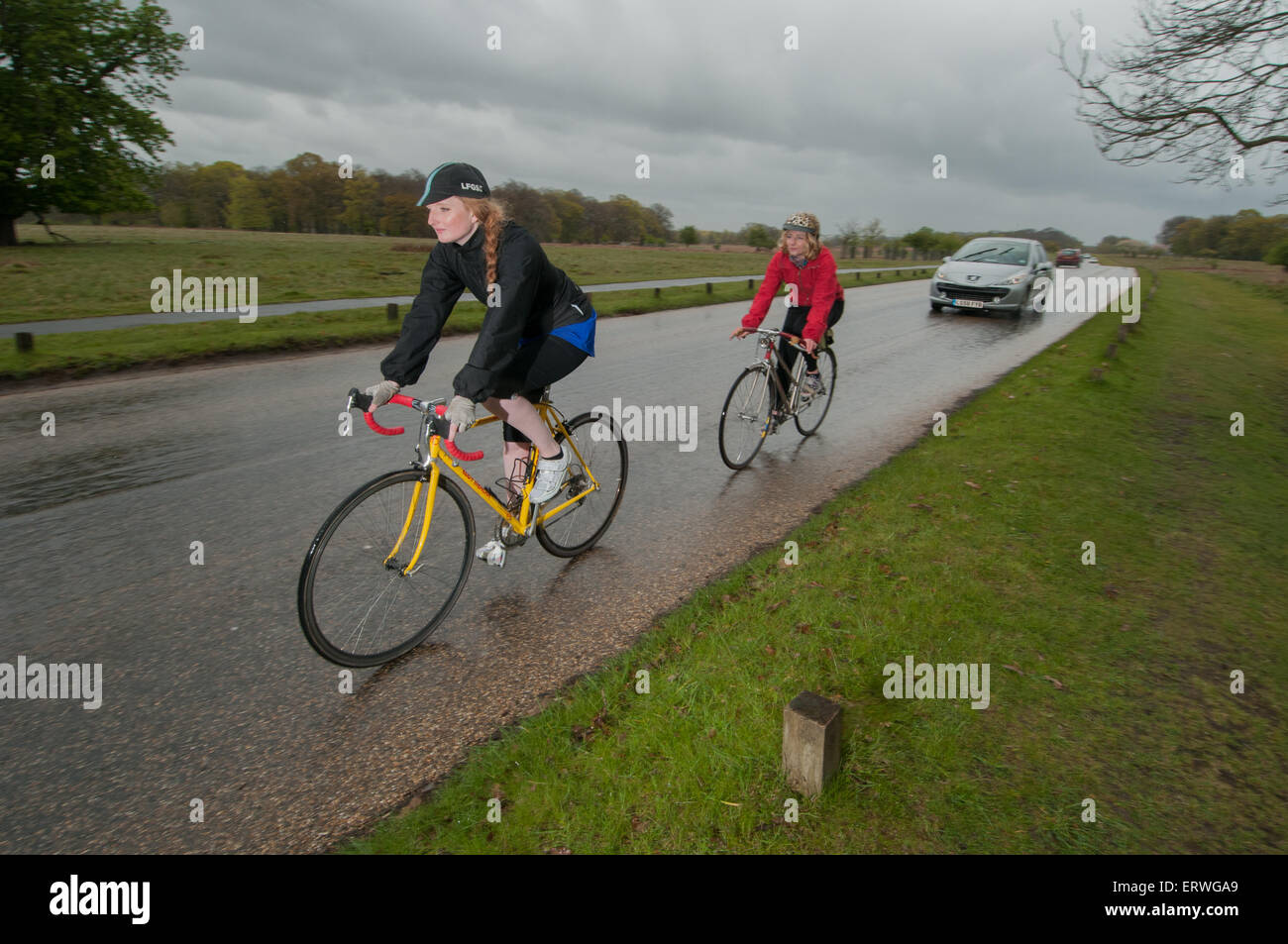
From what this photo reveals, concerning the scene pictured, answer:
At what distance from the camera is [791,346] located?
23.0 feet

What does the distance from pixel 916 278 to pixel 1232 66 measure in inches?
1289

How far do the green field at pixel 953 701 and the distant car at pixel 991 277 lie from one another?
13209mm

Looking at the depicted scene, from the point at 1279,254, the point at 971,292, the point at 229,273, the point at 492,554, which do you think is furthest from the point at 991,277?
the point at 1279,254

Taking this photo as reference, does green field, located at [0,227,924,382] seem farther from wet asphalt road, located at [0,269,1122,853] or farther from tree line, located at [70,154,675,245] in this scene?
tree line, located at [70,154,675,245]

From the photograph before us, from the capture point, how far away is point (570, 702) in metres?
3.06

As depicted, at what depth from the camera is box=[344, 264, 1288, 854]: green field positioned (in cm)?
240

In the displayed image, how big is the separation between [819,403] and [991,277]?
13.1m

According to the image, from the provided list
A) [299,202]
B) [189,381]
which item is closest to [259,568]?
[189,381]

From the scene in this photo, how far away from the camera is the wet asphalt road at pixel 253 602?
255cm

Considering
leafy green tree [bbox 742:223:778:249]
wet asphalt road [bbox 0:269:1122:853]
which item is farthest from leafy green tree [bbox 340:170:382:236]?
wet asphalt road [bbox 0:269:1122:853]

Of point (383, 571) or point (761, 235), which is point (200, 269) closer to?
point (383, 571)

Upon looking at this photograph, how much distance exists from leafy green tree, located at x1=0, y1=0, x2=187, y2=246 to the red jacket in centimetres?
3777

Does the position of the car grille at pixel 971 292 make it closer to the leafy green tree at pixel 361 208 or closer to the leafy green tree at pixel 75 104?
the leafy green tree at pixel 75 104
